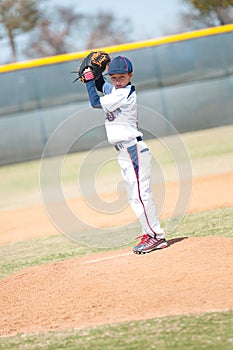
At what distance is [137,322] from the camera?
4633 millimetres

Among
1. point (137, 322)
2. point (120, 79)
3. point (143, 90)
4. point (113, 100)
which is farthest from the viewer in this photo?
point (143, 90)

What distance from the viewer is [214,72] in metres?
17.4

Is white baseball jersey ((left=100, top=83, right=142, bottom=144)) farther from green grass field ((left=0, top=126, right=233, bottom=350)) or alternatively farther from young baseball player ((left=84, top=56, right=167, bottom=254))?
green grass field ((left=0, top=126, right=233, bottom=350))

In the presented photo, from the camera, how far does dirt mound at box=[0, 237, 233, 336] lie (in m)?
4.85

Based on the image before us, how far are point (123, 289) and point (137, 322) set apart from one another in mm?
608

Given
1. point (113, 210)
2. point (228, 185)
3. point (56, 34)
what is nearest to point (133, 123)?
point (113, 210)

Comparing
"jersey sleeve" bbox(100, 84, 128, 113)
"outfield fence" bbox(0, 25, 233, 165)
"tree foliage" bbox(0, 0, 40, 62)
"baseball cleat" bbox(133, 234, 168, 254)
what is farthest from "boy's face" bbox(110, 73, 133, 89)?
"tree foliage" bbox(0, 0, 40, 62)

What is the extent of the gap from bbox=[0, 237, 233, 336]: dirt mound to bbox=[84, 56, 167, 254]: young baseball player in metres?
0.42

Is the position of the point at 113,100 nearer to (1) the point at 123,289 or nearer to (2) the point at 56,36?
(1) the point at 123,289

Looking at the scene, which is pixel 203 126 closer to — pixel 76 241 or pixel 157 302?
pixel 76 241

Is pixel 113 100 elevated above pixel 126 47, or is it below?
below

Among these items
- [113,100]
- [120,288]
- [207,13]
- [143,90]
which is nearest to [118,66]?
[113,100]

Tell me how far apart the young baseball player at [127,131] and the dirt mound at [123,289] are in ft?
1.37

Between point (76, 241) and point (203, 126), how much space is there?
992cm
